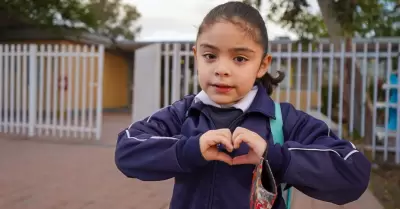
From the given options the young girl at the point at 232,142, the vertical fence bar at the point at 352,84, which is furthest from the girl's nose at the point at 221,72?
the vertical fence bar at the point at 352,84

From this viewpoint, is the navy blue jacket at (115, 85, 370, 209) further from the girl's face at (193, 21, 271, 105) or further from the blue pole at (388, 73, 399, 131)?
the blue pole at (388, 73, 399, 131)

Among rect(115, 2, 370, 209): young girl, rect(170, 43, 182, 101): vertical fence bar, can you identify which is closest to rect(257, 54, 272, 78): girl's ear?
rect(115, 2, 370, 209): young girl

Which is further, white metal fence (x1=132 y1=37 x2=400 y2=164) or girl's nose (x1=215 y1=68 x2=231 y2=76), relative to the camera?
white metal fence (x1=132 y1=37 x2=400 y2=164)

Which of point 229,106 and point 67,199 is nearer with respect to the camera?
point 229,106

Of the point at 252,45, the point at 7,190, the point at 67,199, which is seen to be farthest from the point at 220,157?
the point at 7,190

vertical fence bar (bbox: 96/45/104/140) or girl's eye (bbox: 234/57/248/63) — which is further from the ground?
girl's eye (bbox: 234/57/248/63)

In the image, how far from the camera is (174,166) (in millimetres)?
1183

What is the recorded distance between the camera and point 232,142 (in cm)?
107

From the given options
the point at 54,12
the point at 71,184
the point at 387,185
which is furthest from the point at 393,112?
the point at 54,12

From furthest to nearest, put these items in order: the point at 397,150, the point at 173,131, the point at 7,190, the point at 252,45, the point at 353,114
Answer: the point at 353,114
the point at 397,150
the point at 7,190
the point at 173,131
the point at 252,45

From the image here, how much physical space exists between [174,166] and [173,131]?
8.7 inches

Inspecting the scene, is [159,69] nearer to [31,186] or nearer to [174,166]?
[31,186]

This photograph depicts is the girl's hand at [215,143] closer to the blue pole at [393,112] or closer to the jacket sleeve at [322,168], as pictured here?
the jacket sleeve at [322,168]

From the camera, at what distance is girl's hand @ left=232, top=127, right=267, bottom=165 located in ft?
3.51
